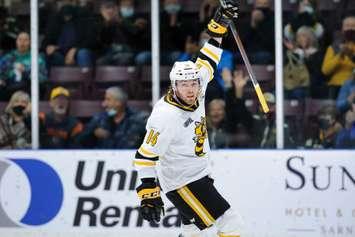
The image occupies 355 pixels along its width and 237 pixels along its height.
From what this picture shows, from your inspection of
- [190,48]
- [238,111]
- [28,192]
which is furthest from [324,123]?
[28,192]

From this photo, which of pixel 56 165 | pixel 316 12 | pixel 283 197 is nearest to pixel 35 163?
pixel 56 165

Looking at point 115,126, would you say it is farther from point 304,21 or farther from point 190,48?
point 304,21

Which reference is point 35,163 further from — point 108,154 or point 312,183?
point 312,183

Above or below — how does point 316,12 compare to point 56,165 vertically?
above

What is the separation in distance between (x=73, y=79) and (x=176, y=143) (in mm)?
1920

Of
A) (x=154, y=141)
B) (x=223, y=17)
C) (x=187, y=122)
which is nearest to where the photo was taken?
(x=154, y=141)

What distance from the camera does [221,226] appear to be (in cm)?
540

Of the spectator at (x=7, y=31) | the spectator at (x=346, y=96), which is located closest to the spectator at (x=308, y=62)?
the spectator at (x=346, y=96)

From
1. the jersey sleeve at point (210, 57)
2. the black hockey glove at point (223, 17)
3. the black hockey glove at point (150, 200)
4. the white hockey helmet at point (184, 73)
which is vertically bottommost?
the black hockey glove at point (150, 200)

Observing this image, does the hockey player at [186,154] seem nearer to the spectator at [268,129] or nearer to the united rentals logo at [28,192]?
the spectator at [268,129]

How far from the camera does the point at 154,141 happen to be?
17.2 feet

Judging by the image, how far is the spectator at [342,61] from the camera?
6.66m

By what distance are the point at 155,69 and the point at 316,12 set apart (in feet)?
3.71

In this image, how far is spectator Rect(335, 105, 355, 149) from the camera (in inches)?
258
